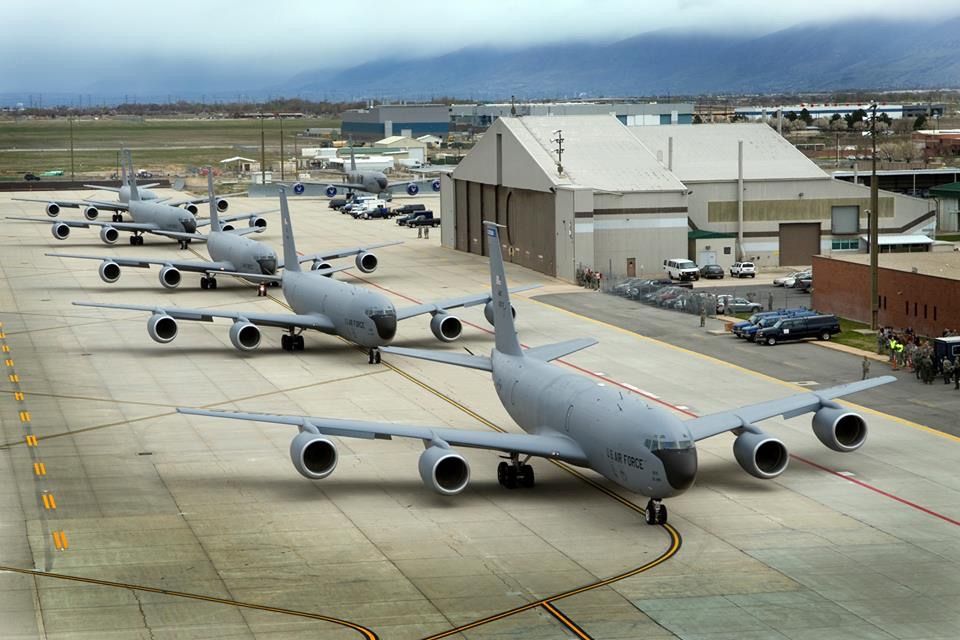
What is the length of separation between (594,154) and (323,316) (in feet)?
141

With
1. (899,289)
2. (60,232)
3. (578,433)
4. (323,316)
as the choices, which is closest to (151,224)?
(60,232)

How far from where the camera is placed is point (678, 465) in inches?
1427

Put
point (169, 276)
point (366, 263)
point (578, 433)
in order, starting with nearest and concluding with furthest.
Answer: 1. point (578, 433)
2. point (169, 276)
3. point (366, 263)

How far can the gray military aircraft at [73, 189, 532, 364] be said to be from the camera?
207 ft

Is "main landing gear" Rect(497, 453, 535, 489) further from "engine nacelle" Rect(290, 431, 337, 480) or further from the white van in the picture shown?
the white van

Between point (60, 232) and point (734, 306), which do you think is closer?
point (734, 306)

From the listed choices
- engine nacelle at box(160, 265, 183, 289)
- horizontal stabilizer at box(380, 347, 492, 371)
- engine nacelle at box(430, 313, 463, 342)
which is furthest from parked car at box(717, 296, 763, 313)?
horizontal stabilizer at box(380, 347, 492, 371)

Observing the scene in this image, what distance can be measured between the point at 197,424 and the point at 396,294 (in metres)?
37.6

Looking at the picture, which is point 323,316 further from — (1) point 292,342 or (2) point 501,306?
(2) point 501,306

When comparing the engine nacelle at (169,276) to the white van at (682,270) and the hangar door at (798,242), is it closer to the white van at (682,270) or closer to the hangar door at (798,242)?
the white van at (682,270)

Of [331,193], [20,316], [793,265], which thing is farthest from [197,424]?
[331,193]

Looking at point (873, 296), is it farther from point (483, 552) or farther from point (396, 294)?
point (483, 552)

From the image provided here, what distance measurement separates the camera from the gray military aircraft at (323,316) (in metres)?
63.0

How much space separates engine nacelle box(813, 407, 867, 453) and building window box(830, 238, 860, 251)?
200 feet
